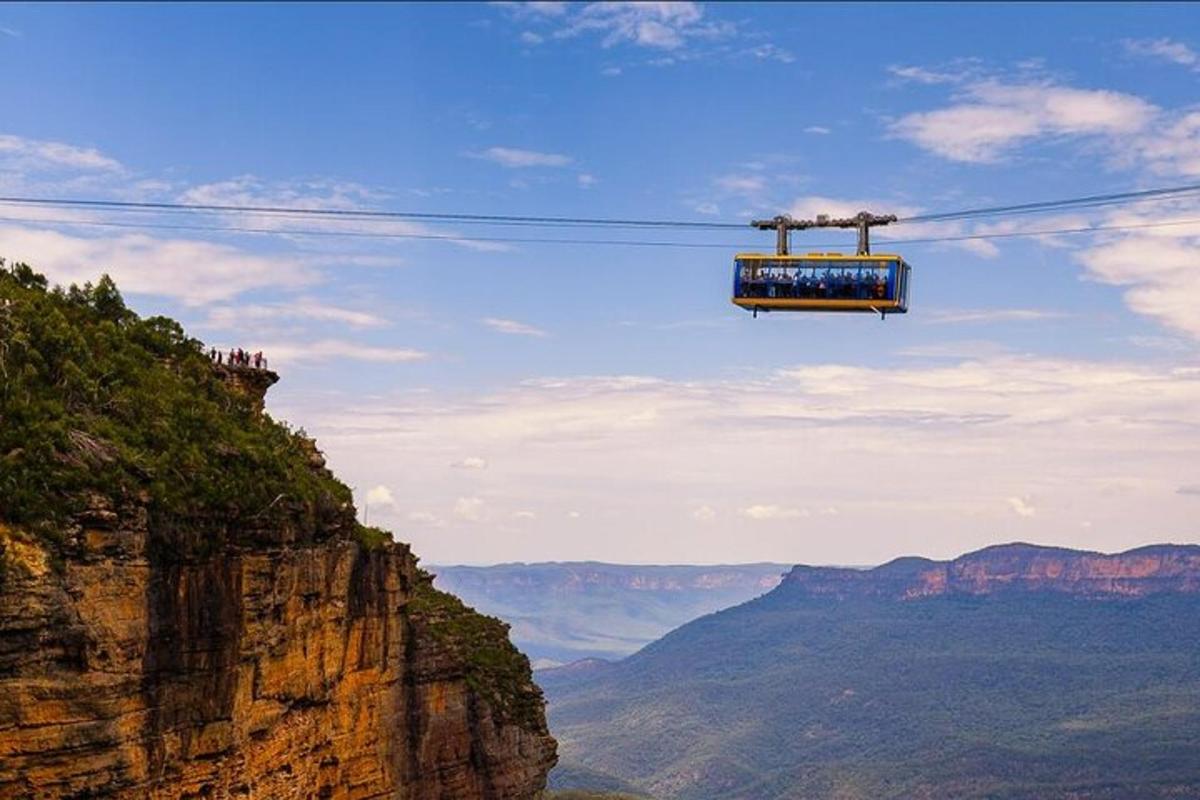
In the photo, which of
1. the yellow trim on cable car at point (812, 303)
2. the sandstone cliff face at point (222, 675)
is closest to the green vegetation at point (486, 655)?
the sandstone cliff face at point (222, 675)

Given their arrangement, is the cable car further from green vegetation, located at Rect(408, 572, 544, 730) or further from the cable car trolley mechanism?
green vegetation, located at Rect(408, 572, 544, 730)

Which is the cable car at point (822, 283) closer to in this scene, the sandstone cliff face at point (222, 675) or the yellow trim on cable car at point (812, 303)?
the yellow trim on cable car at point (812, 303)

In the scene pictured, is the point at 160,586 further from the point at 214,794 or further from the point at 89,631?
the point at 214,794

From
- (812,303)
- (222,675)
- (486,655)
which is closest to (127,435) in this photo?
(222,675)

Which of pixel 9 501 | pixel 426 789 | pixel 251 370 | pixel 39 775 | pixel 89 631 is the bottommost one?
pixel 426 789

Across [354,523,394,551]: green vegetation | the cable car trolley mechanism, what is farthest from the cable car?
[354,523,394,551]: green vegetation

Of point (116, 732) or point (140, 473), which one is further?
point (140, 473)

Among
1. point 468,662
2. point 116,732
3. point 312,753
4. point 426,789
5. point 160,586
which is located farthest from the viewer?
point 468,662

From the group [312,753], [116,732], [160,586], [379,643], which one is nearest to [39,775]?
[116,732]
